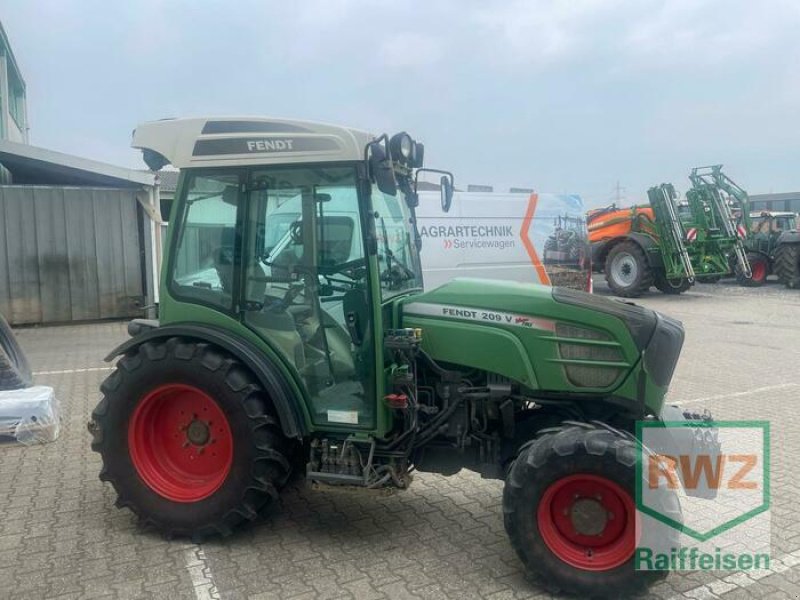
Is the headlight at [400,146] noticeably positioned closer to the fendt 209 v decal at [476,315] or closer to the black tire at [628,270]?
the fendt 209 v decal at [476,315]

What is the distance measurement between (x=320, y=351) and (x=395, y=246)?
0.77 m

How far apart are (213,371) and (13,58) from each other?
2601cm

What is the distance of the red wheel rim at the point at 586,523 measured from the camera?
3.19 m

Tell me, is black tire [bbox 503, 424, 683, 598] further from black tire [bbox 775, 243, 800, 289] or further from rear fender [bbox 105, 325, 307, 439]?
black tire [bbox 775, 243, 800, 289]

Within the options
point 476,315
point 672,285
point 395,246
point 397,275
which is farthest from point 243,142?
point 672,285

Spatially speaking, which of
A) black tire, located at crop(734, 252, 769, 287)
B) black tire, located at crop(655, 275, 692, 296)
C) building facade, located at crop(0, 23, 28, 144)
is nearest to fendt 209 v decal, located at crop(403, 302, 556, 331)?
building facade, located at crop(0, 23, 28, 144)

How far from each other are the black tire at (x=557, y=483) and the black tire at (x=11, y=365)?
282cm

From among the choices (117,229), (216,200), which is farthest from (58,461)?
(117,229)

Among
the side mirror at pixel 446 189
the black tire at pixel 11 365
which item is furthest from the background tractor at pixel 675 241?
the black tire at pixel 11 365

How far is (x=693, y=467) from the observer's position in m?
3.61

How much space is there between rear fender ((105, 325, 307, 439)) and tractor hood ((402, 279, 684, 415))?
840 mm

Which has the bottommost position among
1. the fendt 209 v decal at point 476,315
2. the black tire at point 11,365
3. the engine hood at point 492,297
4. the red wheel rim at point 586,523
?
the red wheel rim at point 586,523

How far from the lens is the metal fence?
11.7 metres

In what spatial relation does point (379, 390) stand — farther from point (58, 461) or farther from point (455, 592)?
point (58, 461)
